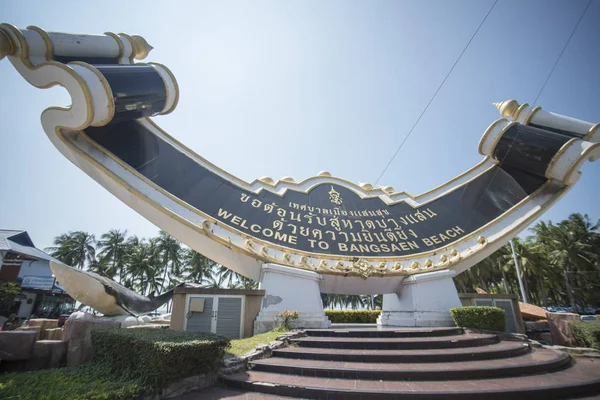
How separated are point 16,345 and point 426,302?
1209 centimetres

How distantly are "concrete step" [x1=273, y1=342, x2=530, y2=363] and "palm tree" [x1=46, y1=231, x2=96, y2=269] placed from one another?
52.1 metres

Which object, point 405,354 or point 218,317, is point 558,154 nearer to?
point 405,354

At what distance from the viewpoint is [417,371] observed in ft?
17.6

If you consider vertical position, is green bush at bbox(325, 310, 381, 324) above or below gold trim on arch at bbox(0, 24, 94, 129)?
below

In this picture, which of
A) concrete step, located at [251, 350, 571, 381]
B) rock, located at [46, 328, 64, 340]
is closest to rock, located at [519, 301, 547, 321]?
concrete step, located at [251, 350, 571, 381]

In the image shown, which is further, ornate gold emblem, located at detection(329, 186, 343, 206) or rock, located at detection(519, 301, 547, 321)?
rock, located at detection(519, 301, 547, 321)

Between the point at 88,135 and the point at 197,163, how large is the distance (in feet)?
13.9

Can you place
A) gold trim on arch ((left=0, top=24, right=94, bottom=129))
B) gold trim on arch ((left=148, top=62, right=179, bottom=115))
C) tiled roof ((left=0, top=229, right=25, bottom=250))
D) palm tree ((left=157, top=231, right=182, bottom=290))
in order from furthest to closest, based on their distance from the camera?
1. palm tree ((left=157, top=231, right=182, bottom=290))
2. tiled roof ((left=0, top=229, right=25, bottom=250))
3. gold trim on arch ((left=148, top=62, right=179, bottom=115))
4. gold trim on arch ((left=0, top=24, right=94, bottom=129))

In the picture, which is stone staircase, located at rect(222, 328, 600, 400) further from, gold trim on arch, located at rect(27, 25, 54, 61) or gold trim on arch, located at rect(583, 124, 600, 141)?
gold trim on arch, located at rect(27, 25, 54, 61)

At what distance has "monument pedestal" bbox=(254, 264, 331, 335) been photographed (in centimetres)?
1039

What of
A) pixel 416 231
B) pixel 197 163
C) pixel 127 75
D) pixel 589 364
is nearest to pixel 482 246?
pixel 416 231

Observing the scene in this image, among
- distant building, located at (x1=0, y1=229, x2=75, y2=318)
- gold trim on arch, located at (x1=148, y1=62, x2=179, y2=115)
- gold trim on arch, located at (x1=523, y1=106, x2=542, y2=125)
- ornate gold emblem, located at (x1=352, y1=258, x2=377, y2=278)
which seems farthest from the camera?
distant building, located at (x1=0, y1=229, x2=75, y2=318)

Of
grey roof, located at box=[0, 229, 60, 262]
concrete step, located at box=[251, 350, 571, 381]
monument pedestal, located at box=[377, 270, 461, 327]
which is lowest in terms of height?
concrete step, located at box=[251, 350, 571, 381]

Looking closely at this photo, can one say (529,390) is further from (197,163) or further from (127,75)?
(127,75)
